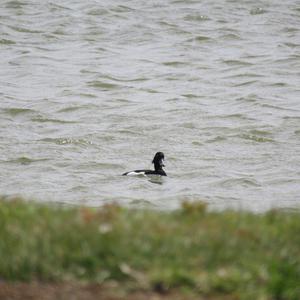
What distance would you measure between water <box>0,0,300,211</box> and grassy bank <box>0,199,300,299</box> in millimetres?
8232

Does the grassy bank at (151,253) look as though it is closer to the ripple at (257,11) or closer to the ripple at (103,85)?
the ripple at (103,85)

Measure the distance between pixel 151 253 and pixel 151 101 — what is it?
22.1 m

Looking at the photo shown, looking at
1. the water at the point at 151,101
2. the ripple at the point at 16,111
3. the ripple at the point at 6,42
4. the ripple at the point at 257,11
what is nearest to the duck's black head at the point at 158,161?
the water at the point at 151,101

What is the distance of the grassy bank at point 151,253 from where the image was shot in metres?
6.80

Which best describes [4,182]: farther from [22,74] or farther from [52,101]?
[22,74]

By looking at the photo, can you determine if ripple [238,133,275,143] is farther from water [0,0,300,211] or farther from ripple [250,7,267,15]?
ripple [250,7,267,15]

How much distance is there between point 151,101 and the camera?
95.0ft

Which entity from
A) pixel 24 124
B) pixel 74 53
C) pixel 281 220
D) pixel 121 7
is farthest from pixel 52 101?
pixel 281 220

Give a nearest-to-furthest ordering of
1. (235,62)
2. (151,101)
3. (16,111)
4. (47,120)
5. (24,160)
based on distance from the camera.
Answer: (24,160), (47,120), (16,111), (151,101), (235,62)

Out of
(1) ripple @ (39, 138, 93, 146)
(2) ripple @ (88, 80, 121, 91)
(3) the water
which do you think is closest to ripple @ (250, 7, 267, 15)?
(3) the water

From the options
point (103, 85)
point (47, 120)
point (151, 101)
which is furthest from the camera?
point (103, 85)

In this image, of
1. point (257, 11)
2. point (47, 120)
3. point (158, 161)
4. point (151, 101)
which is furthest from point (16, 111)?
point (257, 11)

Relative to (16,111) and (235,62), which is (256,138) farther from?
(235,62)

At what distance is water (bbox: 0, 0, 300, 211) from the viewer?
20.7 meters
